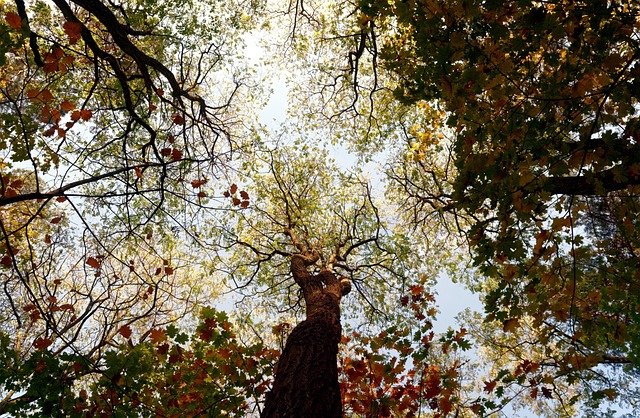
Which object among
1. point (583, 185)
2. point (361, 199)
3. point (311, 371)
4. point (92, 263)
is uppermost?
point (361, 199)

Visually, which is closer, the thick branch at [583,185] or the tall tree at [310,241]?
the thick branch at [583,185]

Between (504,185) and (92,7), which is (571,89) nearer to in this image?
(504,185)

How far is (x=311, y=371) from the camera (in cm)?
376

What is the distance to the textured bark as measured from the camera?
3215mm

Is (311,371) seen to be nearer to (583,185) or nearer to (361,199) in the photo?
(583,185)

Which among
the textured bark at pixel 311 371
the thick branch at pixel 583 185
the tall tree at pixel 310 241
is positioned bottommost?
the textured bark at pixel 311 371

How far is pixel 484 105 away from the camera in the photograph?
3.63 m

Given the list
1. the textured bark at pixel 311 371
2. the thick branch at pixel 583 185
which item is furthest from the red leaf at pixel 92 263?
the thick branch at pixel 583 185

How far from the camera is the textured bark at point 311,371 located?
3215 mm

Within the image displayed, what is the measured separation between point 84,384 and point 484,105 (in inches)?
532

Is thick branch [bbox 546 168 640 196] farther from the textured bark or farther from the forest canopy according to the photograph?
the textured bark

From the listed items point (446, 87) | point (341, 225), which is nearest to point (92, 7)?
point (446, 87)

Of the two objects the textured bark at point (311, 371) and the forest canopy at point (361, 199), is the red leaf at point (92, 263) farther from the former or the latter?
the textured bark at point (311, 371)

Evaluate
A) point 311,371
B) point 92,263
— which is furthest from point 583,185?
point 92,263
